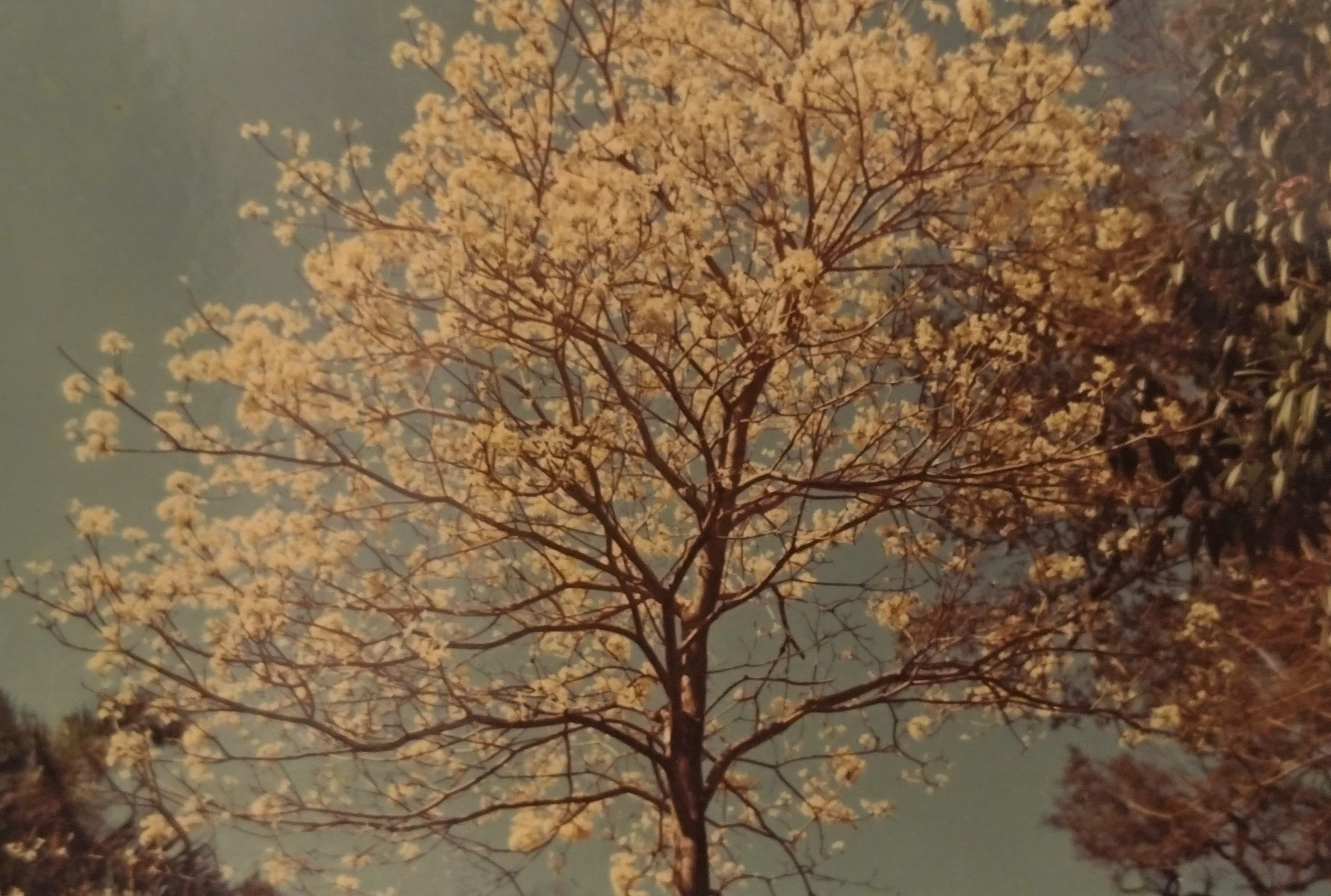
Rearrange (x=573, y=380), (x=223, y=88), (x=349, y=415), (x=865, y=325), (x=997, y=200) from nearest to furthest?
(x=865, y=325)
(x=349, y=415)
(x=997, y=200)
(x=573, y=380)
(x=223, y=88)

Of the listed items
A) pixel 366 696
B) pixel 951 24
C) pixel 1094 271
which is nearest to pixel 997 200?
pixel 1094 271

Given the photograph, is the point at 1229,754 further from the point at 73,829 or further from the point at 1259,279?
the point at 73,829

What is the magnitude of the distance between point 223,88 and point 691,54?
1.88m

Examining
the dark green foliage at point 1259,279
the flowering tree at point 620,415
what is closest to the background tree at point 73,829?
the flowering tree at point 620,415

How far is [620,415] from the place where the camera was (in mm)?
2484

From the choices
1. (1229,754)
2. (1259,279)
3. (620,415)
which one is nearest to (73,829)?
(620,415)

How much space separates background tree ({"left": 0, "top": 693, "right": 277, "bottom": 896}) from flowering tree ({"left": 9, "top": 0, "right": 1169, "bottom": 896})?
292 millimetres

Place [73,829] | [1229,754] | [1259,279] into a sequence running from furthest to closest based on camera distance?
[73,829] < [1229,754] < [1259,279]

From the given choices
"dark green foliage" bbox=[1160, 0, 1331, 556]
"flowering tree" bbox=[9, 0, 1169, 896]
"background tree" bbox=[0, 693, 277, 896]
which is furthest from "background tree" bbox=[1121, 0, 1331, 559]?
"background tree" bbox=[0, 693, 277, 896]

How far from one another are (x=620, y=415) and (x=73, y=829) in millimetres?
2124

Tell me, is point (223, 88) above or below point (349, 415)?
above

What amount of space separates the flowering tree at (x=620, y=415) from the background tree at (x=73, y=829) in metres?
0.29

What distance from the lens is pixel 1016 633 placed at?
2.54 metres

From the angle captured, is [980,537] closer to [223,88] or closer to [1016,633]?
[1016,633]
